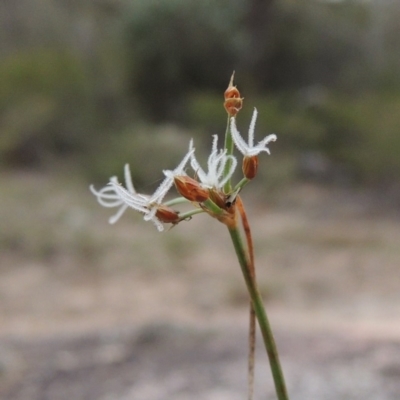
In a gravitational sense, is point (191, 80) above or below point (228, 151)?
above

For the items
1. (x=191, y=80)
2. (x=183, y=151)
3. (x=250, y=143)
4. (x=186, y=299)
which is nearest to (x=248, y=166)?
(x=250, y=143)

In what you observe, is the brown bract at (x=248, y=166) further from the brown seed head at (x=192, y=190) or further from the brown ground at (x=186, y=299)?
the brown ground at (x=186, y=299)

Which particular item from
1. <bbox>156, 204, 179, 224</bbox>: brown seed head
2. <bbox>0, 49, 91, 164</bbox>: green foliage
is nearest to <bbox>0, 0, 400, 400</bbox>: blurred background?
<bbox>0, 49, 91, 164</bbox>: green foliage

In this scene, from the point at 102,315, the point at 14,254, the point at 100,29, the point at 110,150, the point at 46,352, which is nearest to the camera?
the point at 46,352

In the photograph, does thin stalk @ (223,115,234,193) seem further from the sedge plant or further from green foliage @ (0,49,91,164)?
green foliage @ (0,49,91,164)

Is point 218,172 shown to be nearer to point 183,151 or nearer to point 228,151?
point 228,151

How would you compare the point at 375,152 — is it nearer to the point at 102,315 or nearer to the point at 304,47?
the point at 304,47

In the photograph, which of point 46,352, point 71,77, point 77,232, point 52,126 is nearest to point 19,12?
point 71,77
